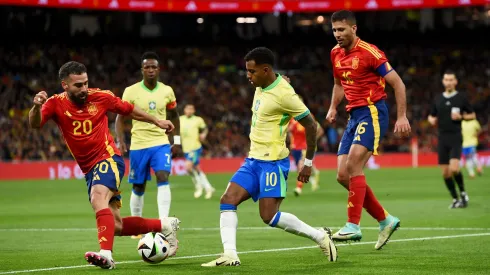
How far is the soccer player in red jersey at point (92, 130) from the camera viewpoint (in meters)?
9.16

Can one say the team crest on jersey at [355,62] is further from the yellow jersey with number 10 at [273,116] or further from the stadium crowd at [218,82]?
the stadium crowd at [218,82]

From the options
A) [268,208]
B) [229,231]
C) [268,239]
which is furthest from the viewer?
[268,239]

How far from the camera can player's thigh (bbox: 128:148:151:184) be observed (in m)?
12.9

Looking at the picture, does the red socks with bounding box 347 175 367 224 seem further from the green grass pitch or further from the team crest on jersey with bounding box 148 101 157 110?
the team crest on jersey with bounding box 148 101 157 110

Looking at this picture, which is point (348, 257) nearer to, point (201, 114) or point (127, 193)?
point (127, 193)

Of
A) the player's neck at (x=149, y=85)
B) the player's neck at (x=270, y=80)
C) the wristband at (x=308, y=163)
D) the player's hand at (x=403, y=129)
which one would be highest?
the player's neck at (x=149, y=85)

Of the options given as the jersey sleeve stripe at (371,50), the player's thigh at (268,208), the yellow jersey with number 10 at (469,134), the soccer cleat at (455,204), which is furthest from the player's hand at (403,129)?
the yellow jersey with number 10 at (469,134)

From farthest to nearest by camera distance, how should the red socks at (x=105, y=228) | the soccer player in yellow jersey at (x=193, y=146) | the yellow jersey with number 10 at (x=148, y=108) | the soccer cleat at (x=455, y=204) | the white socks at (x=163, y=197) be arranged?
the soccer player in yellow jersey at (x=193, y=146) < the soccer cleat at (x=455, y=204) < the yellow jersey with number 10 at (x=148, y=108) < the white socks at (x=163, y=197) < the red socks at (x=105, y=228)

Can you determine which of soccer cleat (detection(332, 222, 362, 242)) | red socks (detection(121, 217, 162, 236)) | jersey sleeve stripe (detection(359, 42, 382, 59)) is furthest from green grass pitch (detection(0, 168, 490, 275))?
jersey sleeve stripe (detection(359, 42, 382, 59))

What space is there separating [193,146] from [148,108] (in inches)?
467

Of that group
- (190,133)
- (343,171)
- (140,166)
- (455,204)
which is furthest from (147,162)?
(190,133)

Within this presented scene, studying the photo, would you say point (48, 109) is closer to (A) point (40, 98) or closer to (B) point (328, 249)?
(A) point (40, 98)

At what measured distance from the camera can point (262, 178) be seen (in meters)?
9.29

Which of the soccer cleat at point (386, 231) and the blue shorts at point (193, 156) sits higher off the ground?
the blue shorts at point (193, 156)
